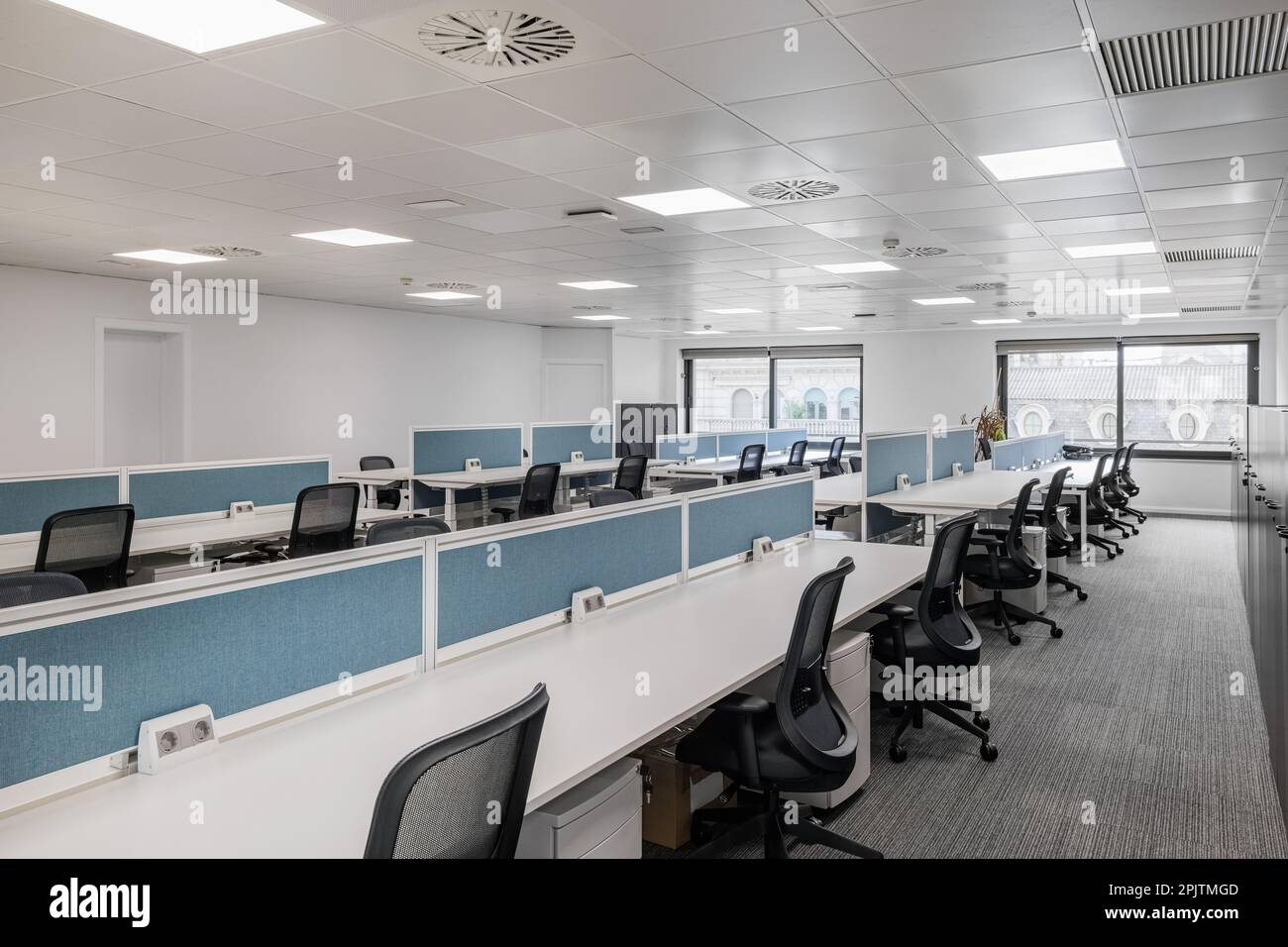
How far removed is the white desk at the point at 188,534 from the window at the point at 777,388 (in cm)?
887

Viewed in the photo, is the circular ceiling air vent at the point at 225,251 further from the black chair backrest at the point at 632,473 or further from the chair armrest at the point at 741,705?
the chair armrest at the point at 741,705

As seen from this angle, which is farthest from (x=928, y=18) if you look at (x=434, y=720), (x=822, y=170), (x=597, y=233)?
(x=597, y=233)

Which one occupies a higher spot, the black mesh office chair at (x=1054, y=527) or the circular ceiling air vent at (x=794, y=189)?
the circular ceiling air vent at (x=794, y=189)

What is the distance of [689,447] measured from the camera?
9.62 metres

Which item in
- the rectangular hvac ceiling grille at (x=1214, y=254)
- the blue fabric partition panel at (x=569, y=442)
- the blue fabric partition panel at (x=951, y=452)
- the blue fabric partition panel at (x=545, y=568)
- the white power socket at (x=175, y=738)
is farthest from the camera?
the blue fabric partition panel at (x=569, y=442)

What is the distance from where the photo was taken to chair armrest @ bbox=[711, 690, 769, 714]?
2072mm

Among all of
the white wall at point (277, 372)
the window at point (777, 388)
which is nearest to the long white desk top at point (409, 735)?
the white wall at point (277, 372)

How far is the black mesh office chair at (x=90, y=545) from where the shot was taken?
133 inches

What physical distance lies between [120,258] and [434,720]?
5.57 m

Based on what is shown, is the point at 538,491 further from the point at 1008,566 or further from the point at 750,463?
the point at 1008,566

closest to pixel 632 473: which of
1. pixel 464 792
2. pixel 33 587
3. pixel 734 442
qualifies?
pixel 734 442

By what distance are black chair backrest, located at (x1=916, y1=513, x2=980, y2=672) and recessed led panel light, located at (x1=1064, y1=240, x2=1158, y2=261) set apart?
9.89 ft

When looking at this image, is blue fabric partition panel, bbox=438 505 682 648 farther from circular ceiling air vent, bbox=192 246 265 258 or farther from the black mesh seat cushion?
circular ceiling air vent, bbox=192 246 265 258

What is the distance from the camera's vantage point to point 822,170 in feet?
12.4
